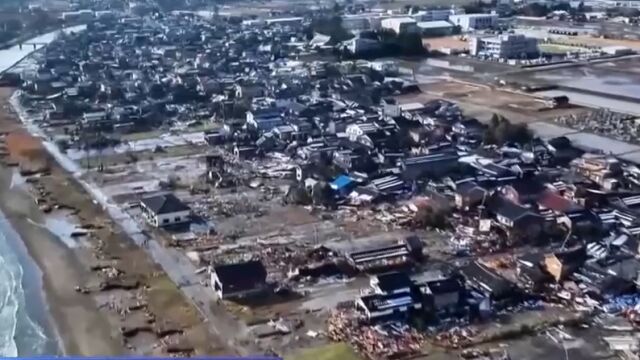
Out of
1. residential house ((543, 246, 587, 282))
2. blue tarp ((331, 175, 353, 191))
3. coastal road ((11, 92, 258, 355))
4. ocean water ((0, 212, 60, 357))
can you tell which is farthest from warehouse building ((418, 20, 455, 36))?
ocean water ((0, 212, 60, 357))

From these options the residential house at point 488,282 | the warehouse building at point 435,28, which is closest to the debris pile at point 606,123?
the residential house at point 488,282

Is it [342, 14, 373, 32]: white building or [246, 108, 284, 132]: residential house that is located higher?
[342, 14, 373, 32]: white building

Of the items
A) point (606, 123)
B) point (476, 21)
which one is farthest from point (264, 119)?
point (476, 21)

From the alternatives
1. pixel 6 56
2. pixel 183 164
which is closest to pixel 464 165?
pixel 183 164

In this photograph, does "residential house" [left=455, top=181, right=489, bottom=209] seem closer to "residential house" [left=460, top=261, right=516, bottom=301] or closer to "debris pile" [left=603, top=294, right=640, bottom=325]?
"residential house" [left=460, top=261, right=516, bottom=301]

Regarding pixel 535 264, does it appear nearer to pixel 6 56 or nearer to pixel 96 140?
pixel 96 140

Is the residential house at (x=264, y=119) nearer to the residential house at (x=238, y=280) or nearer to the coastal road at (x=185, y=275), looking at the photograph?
the coastal road at (x=185, y=275)
